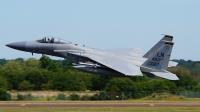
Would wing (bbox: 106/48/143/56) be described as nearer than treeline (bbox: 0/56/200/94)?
Yes

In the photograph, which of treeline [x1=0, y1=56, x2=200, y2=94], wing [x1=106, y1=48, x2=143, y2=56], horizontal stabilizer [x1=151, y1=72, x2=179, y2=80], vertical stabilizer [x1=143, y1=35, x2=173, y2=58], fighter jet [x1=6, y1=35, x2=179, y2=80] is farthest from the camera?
treeline [x1=0, y1=56, x2=200, y2=94]

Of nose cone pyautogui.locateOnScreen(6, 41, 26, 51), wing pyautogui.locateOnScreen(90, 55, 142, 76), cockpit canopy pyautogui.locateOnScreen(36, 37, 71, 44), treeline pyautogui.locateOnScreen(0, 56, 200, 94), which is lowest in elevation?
treeline pyautogui.locateOnScreen(0, 56, 200, 94)

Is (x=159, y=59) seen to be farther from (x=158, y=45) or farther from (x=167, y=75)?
(x=167, y=75)

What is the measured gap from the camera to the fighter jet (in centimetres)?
4141

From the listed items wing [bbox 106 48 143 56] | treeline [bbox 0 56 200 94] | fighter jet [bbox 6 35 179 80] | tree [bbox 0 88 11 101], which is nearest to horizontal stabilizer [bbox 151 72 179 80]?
fighter jet [bbox 6 35 179 80]

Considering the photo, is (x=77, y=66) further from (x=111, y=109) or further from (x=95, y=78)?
(x=95, y=78)

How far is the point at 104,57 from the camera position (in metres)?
43.1

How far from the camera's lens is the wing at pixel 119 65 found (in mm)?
40169

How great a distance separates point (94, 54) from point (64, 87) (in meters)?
15.1

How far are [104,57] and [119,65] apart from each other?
214cm

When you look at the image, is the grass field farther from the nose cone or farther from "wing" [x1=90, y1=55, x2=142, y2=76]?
the nose cone

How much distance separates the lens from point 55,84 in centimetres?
5791

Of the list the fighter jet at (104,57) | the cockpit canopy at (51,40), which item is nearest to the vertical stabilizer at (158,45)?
the fighter jet at (104,57)

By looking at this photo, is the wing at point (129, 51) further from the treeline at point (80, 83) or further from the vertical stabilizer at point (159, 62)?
the treeline at point (80, 83)
